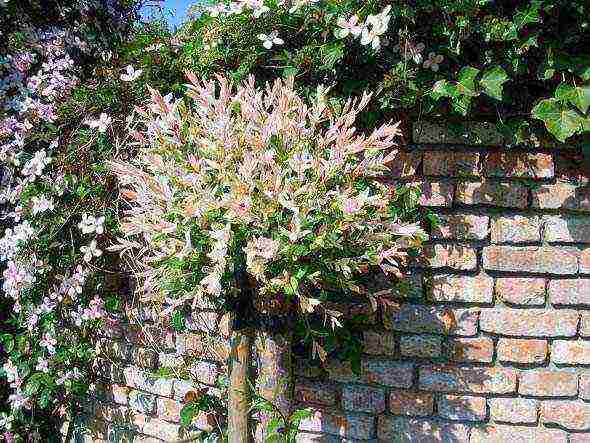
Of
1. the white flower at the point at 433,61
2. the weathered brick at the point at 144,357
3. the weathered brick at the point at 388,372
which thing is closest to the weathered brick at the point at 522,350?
the weathered brick at the point at 388,372

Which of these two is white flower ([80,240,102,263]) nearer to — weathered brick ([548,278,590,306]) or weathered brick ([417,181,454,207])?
weathered brick ([417,181,454,207])

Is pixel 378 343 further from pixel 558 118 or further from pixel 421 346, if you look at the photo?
pixel 558 118

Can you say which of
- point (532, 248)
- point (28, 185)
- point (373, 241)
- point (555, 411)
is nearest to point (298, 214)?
point (373, 241)

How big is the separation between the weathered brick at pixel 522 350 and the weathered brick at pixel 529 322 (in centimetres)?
3

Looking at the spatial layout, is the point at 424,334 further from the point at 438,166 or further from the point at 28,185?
the point at 28,185

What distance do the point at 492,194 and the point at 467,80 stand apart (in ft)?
1.37

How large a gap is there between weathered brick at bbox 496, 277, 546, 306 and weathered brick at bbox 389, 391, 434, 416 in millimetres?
455

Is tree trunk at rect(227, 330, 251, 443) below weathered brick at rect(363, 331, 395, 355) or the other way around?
below

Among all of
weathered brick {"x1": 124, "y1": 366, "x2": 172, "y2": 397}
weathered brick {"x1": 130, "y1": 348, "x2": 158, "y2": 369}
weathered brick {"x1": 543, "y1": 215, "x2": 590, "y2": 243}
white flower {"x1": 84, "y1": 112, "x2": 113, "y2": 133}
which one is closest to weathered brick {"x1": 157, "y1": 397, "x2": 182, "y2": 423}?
weathered brick {"x1": 124, "y1": 366, "x2": 172, "y2": 397}

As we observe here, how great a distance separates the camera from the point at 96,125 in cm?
269

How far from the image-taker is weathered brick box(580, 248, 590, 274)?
86.8 inches

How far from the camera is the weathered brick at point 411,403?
233 cm

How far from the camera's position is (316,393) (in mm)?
2453

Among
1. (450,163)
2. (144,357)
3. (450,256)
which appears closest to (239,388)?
(144,357)
